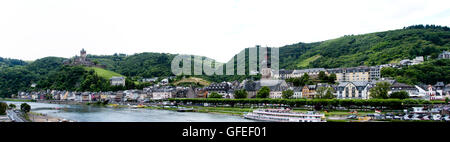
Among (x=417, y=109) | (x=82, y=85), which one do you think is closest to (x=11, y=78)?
(x=82, y=85)

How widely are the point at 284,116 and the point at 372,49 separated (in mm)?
80442

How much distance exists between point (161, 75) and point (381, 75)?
74.2 m

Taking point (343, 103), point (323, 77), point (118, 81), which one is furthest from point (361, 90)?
point (118, 81)


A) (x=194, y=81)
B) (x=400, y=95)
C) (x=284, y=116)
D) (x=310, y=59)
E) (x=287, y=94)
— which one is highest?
(x=310, y=59)

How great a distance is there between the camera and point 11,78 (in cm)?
12331

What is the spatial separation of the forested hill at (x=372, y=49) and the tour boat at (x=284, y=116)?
180 feet

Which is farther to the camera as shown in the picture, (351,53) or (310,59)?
(310,59)

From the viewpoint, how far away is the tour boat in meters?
33.2

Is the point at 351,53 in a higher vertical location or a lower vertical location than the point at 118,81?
higher

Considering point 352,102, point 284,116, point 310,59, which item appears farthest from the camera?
point 310,59

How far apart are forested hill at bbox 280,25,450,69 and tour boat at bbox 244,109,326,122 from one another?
54985 mm

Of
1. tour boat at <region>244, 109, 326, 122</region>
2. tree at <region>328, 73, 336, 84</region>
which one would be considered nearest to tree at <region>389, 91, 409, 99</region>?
tour boat at <region>244, 109, 326, 122</region>

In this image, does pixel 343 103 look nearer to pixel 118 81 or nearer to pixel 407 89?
pixel 407 89

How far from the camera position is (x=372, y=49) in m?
106
